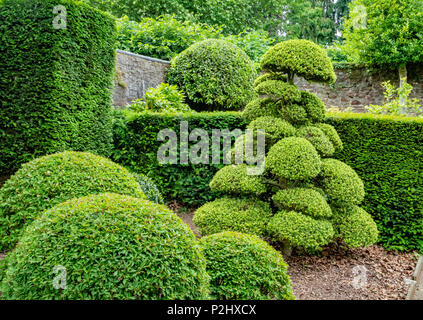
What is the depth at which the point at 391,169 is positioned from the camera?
5039mm

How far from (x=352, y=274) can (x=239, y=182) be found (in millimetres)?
1934

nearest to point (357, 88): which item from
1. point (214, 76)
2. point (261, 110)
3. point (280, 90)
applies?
point (214, 76)

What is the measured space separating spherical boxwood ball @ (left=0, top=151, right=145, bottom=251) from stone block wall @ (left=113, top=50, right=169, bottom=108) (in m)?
4.19

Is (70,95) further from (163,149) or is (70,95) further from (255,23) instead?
(255,23)

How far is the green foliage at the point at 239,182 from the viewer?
436cm

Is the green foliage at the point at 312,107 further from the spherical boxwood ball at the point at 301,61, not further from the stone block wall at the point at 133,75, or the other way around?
the stone block wall at the point at 133,75

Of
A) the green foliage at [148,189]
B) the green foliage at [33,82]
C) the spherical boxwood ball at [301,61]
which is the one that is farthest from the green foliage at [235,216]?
the green foliage at [33,82]

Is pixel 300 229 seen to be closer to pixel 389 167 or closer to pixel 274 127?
pixel 274 127

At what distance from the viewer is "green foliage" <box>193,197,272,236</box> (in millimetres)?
4172

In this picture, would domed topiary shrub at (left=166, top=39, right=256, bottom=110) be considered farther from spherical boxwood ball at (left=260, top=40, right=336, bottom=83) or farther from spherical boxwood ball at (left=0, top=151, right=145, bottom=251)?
spherical boxwood ball at (left=0, top=151, right=145, bottom=251)

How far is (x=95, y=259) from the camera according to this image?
1941 millimetres

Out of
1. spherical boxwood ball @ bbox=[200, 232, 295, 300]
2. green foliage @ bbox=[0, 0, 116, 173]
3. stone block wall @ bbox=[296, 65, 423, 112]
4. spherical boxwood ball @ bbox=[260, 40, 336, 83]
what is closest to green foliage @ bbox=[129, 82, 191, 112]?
green foliage @ bbox=[0, 0, 116, 173]
